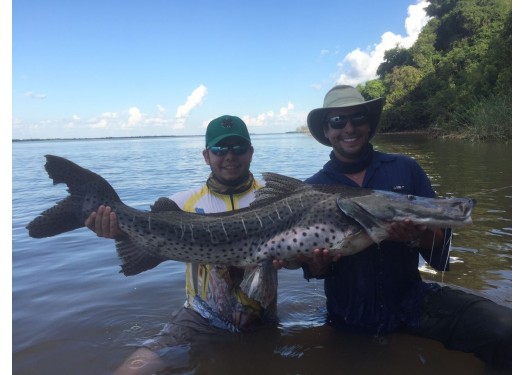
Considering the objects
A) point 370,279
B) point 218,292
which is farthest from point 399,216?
point 218,292

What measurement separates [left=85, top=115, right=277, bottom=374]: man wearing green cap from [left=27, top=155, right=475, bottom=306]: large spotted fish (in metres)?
0.47

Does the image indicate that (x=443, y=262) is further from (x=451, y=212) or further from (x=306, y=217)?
(x=306, y=217)

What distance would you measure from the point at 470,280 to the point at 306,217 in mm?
3532

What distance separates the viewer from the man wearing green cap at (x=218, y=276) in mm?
4523

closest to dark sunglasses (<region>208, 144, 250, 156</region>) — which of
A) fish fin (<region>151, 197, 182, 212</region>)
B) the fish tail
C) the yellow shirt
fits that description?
the yellow shirt

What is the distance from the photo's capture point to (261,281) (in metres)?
4.03

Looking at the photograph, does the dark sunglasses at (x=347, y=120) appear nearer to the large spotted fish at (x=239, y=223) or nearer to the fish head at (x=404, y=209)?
the large spotted fish at (x=239, y=223)

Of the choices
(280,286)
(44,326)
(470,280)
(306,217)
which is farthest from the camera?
Result: (280,286)

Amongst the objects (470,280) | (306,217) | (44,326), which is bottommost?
(44,326)

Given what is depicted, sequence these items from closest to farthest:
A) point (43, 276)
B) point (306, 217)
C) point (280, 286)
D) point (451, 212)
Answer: point (451, 212), point (306, 217), point (280, 286), point (43, 276)

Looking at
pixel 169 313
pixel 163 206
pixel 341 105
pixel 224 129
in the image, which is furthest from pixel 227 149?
pixel 169 313

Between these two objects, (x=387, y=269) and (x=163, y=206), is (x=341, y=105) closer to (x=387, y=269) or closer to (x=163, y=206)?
(x=387, y=269)

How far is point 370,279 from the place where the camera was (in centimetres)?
416

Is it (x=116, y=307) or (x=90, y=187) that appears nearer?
(x=90, y=187)
